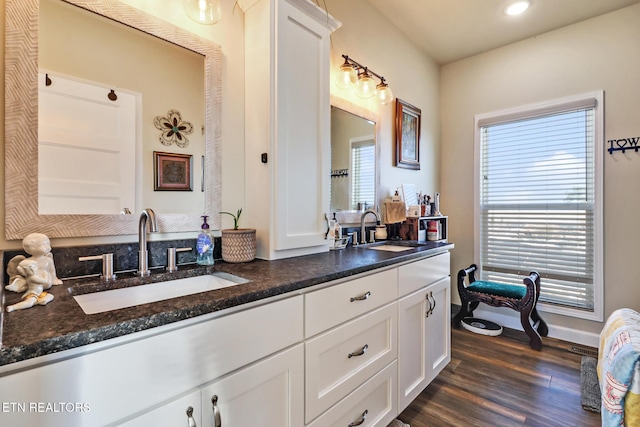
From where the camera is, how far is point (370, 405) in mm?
1450

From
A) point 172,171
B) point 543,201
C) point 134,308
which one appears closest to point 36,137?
point 172,171

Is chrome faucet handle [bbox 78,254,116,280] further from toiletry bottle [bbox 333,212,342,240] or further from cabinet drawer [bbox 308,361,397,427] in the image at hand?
toiletry bottle [bbox 333,212,342,240]

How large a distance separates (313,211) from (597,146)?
253 centimetres

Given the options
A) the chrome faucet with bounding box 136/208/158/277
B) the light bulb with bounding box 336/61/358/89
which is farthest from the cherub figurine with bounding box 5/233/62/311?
the light bulb with bounding box 336/61/358/89

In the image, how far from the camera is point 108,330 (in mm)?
658

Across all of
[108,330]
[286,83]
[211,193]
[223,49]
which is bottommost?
[108,330]

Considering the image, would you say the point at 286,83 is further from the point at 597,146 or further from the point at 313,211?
the point at 597,146

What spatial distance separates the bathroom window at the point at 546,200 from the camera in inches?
99.1

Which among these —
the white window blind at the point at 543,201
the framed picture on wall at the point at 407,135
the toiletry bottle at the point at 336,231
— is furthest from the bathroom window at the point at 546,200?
the toiletry bottle at the point at 336,231

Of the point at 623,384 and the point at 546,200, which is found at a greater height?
the point at 546,200

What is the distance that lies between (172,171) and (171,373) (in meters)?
0.88

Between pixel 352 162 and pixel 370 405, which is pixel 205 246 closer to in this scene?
pixel 370 405

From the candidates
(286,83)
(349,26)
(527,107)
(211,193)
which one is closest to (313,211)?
(211,193)

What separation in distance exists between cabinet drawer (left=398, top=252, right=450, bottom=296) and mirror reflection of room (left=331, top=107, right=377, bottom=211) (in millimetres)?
653
